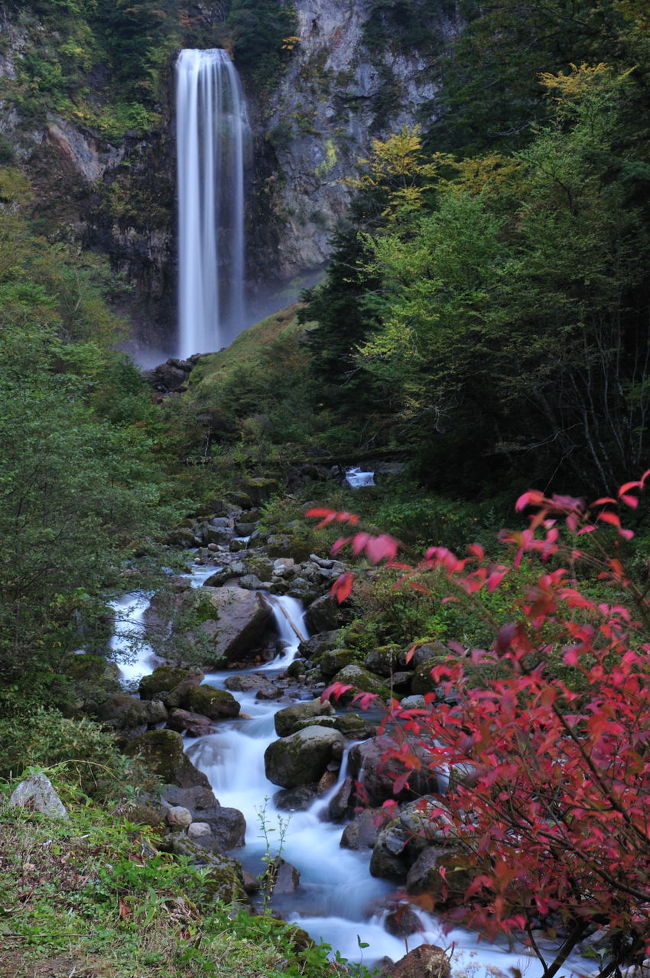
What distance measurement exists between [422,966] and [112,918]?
1872 mm

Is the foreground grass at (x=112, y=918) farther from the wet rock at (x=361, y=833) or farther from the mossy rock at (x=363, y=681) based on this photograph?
the mossy rock at (x=363, y=681)

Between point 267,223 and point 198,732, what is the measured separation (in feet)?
135

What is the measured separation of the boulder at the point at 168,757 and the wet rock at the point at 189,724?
27.1 inches

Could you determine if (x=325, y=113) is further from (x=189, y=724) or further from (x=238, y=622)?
(x=189, y=724)

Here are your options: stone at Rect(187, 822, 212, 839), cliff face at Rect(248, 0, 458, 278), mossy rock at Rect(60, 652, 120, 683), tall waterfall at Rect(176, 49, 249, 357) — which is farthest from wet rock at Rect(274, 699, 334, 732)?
cliff face at Rect(248, 0, 458, 278)

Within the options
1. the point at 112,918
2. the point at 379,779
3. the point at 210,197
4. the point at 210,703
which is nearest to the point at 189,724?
the point at 210,703

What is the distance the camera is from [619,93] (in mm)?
11570

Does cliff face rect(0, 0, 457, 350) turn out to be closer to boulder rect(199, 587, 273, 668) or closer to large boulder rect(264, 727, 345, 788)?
boulder rect(199, 587, 273, 668)

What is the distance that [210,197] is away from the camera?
140 feet

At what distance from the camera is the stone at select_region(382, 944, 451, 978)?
12.2ft

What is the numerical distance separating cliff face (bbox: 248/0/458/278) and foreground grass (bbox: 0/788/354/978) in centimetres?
4322

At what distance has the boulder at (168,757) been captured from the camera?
6.43 m

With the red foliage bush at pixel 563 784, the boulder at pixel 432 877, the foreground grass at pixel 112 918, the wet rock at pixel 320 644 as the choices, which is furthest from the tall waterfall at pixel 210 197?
the red foliage bush at pixel 563 784

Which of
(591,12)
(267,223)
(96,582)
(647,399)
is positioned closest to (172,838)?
(96,582)
